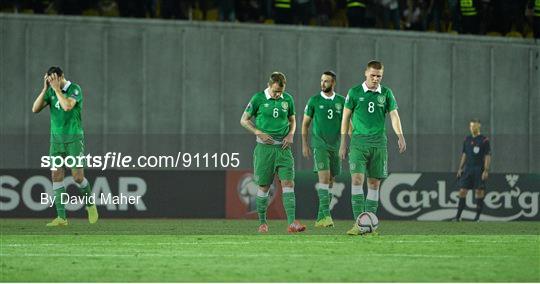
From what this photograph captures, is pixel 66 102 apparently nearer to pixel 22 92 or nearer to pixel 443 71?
pixel 22 92

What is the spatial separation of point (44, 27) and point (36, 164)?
8.26 ft

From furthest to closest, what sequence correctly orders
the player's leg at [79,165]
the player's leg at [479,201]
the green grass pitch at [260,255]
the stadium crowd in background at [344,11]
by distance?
the stadium crowd in background at [344,11] < the player's leg at [479,201] < the player's leg at [79,165] < the green grass pitch at [260,255]

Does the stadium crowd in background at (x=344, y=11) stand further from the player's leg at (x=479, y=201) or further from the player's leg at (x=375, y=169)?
the player's leg at (x=375, y=169)

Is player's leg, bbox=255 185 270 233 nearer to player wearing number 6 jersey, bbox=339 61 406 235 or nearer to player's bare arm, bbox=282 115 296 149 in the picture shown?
player's bare arm, bbox=282 115 296 149

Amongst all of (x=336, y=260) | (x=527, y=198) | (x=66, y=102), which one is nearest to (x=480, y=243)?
(x=336, y=260)

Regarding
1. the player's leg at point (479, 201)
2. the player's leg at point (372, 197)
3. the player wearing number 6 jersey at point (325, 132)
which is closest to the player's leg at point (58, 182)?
the player wearing number 6 jersey at point (325, 132)

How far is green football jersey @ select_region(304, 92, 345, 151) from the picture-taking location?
59.3ft

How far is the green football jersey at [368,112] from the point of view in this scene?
15.3 metres

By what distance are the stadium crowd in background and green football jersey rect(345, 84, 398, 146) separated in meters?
8.55

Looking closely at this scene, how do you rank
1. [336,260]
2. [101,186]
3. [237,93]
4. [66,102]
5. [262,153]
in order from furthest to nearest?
[237,93]
[101,186]
[66,102]
[262,153]
[336,260]

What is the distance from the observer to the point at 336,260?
11.6 metres

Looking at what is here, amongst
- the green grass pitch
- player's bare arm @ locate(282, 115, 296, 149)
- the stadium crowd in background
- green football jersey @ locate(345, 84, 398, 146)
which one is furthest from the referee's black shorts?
green football jersey @ locate(345, 84, 398, 146)

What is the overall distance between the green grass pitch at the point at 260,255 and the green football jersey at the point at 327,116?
1333 mm

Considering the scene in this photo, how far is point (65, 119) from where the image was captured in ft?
58.2
